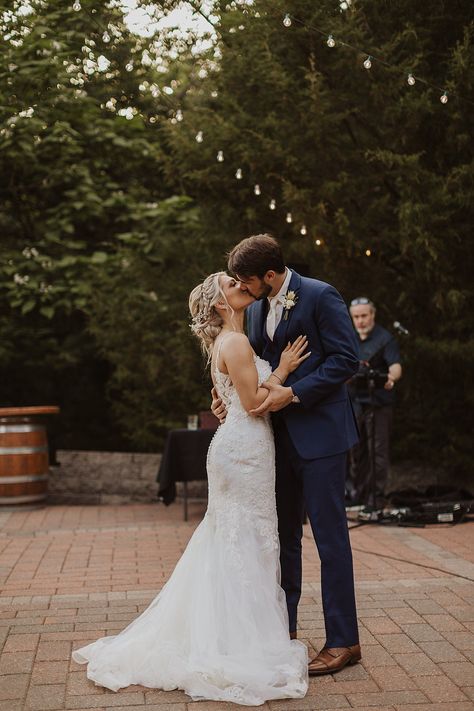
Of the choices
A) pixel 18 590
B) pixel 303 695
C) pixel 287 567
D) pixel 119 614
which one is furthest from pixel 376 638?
pixel 18 590

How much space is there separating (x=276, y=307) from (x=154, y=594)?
7.21ft

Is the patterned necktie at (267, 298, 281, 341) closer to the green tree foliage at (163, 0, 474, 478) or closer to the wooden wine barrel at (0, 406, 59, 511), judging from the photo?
the green tree foliage at (163, 0, 474, 478)

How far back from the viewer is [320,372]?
389 centimetres

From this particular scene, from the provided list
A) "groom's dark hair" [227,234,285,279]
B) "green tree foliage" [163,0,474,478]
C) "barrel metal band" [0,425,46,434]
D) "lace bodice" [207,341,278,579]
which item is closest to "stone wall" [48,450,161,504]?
"barrel metal band" [0,425,46,434]

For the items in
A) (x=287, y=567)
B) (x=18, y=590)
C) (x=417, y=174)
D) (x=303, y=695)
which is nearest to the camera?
(x=303, y=695)

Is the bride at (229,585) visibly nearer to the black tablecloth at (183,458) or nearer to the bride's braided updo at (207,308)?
the bride's braided updo at (207,308)

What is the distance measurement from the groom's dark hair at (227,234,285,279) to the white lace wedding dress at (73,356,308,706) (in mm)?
453

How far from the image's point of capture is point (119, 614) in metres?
4.92

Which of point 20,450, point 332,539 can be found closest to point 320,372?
point 332,539

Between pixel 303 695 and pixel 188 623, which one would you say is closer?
pixel 303 695

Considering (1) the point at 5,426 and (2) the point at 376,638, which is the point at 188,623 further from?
(1) the point at 5,426

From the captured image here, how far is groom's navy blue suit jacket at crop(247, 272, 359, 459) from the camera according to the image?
3.89m

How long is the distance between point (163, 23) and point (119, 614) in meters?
6.69

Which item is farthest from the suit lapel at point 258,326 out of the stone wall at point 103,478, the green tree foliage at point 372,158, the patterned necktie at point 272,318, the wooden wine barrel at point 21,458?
the stone wall at point 103,478
